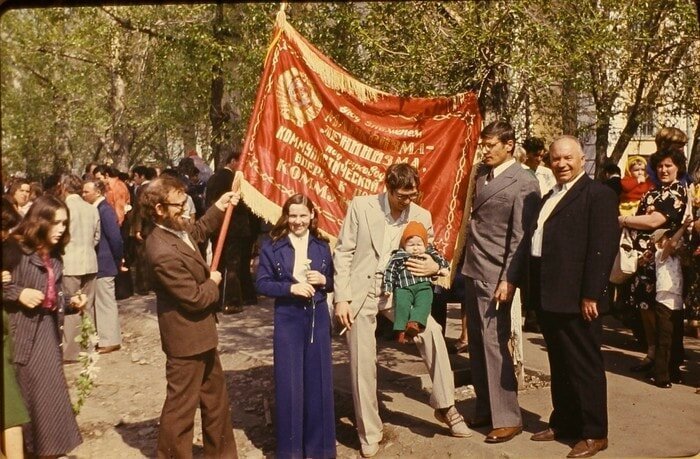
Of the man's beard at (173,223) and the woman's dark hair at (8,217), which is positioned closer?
the man's beard at (173,223)

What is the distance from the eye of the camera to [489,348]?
6484 mm

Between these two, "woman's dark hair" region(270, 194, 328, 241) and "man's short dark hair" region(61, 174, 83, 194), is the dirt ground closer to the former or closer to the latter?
"woman's dark hair" region(270, 194, 328, 241)

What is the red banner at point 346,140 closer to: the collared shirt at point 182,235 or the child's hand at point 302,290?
the child's hand at point 302,290

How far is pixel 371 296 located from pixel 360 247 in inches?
14.0

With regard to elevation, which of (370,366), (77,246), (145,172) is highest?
(145,172)

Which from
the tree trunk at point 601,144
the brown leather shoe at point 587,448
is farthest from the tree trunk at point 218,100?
the brown leather shoe at point 587,448

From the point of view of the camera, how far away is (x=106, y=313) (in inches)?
408

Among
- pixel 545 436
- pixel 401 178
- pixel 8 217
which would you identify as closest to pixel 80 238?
pixel 8 217

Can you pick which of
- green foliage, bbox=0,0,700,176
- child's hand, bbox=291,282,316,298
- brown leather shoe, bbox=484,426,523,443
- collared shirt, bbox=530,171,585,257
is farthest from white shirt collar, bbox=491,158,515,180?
brown leather shoe, bbox=484,426,523,443

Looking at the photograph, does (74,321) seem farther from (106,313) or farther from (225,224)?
(225,224)

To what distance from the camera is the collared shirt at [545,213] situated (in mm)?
6141

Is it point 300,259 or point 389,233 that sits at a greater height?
point 389,233

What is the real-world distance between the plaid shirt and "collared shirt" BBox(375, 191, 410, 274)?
123 mm

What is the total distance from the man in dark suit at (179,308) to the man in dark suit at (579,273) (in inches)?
87.6
